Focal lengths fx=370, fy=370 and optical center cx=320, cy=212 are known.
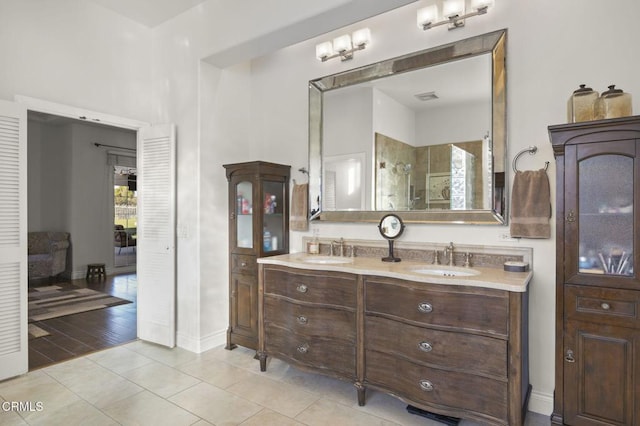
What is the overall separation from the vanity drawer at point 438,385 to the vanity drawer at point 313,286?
1.38 ft

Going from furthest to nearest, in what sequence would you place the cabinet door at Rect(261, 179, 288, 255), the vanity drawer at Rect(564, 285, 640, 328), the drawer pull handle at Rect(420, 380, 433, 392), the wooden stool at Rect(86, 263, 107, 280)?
1. the wooden stool at Rect(86, 263, 107, 280)
2. the cabinet door at Rect(261, 179, 288, 255)
3. the drawer pull handle at Rect(420, 380, 433, 392)
4. the vanity drawer at Rect(564, 285, 640, 328)

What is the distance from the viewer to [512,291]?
196cm

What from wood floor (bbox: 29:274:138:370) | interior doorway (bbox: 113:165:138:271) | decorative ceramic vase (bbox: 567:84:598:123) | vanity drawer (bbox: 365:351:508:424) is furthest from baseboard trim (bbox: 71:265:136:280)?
decorative ceramic vase (bbox: 567:84:598:123)

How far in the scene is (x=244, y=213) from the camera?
140 inches

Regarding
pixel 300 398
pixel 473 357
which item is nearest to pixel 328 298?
pixel 300 398

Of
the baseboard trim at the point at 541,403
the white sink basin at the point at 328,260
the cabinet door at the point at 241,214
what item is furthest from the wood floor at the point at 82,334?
the baseboard trim at the point at 541,403

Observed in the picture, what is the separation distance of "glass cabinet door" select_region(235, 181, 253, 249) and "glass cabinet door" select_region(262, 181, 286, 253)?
0.13 metres

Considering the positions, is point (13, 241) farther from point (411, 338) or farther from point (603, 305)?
point (603, 305)

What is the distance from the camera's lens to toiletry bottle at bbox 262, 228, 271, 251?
341cm

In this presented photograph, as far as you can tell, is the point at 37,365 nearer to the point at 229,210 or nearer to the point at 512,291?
the point at 229,210

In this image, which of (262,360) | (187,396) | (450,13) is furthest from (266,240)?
(450,13)

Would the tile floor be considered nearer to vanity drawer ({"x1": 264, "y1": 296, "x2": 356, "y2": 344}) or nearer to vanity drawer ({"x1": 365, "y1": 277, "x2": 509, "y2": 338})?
vanity drawer ({"x1": 264, "y1": 296, "x2": 356, "y2": 344})

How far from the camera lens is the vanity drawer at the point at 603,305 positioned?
1.84m

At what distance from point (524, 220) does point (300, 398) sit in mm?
1940
